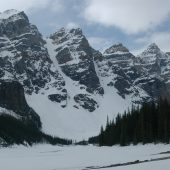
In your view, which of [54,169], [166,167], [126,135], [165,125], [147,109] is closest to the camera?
Answer: [166,167]

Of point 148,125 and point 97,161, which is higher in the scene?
point 148,125

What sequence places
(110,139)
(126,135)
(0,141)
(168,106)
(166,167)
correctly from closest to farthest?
(166,167)
(168,106)
(126,135)
(110,139)
(0,141)

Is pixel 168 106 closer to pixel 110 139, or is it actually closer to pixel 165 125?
pixel 165 125

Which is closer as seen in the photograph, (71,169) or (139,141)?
(71,169)

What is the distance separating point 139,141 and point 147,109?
326 inches

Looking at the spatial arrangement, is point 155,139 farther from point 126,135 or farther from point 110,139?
point 110,139

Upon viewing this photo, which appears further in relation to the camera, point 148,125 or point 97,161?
point 148,125

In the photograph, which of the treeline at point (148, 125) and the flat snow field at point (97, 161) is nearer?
the flat snow field at point (97, 161)

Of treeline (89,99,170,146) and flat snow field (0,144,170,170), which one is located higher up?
treeline (89,99,170,146)

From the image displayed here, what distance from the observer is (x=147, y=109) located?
381 ft

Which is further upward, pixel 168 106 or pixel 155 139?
pixel 168 106

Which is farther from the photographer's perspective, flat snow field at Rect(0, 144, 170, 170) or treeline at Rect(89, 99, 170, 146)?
treeline at Rect(89, 99, 170, 146)

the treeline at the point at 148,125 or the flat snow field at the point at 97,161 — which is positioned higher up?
the treeline at the point at 148,125

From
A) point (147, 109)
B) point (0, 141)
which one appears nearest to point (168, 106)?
point (147, 109)
